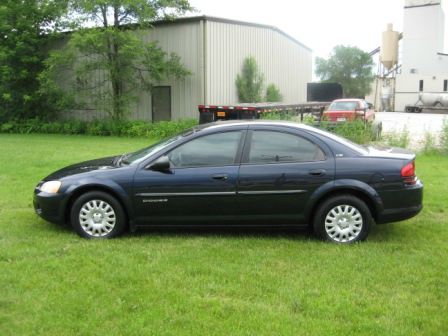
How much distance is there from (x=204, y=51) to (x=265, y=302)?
61.8ft

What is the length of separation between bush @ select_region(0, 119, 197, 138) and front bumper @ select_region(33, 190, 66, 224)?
12802 mm

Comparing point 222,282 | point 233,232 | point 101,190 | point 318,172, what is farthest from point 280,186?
point 101,190

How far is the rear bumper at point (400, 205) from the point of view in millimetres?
5938

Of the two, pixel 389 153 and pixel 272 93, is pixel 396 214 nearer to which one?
pixel 389 153

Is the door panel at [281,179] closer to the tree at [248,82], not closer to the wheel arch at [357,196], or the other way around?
the wheel arch at [357,196]

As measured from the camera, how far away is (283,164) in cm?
603

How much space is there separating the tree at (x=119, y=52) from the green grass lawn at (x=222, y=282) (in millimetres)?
15502

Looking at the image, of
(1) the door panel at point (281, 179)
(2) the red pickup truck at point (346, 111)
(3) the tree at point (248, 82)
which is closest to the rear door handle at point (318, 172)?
(1) the door panel at point (281, 179)

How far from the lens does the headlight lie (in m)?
6.29

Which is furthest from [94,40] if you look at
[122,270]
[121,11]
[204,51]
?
[122,270]

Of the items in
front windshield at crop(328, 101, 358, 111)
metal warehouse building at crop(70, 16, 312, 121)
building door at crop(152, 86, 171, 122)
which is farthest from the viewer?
building door at crop(152, 86, 171, 122)

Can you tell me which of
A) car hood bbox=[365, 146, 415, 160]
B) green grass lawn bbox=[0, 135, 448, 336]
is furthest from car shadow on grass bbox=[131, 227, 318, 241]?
car hood bbox=[365, 146, 415, 160]

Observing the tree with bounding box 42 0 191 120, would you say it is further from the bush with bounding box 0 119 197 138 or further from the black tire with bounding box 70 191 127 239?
the black tire with bounding box 70 191 127 239

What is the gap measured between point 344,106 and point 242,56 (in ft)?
18.6
